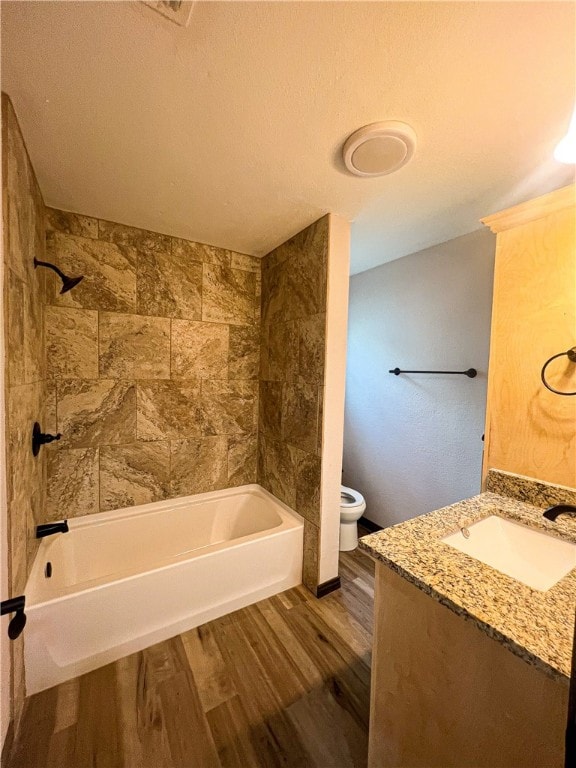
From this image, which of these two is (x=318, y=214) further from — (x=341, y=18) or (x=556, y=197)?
(x=556, y=197)

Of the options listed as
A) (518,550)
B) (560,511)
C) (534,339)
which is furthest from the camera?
(534,339)

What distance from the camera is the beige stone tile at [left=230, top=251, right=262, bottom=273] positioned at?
225 centimetres

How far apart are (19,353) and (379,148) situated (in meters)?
1.63

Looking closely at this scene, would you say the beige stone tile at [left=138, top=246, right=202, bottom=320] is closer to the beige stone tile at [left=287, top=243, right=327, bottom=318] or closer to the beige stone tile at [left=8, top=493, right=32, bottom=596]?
the beige stone tile at [left=287, top=243, right=327, bottom=318]

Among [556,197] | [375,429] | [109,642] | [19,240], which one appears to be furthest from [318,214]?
[109,642]

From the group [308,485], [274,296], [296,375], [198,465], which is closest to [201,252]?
[274,296]

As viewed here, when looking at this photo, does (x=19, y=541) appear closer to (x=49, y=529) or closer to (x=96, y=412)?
(x=49, y=529)

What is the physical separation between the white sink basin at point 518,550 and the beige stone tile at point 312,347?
1.03 metres

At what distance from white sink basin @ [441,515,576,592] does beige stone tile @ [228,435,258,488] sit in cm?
166

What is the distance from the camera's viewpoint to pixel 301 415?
6.27ft

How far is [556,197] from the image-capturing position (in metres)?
1.05

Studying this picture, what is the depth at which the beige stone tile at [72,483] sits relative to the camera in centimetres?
173

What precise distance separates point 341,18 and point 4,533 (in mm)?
1822

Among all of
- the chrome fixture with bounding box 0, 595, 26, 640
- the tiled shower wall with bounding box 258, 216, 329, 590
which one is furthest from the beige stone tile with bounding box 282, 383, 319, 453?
the chrome fixture with bounding box 0, 595, 26, 640
